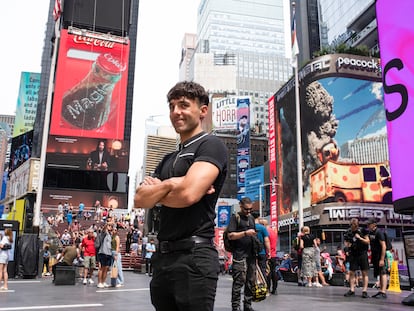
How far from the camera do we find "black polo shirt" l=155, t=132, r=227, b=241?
7.02 ft

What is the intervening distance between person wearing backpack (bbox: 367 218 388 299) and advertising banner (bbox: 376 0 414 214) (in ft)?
2.46

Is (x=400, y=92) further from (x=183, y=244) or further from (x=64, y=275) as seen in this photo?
(x=64, y=275)

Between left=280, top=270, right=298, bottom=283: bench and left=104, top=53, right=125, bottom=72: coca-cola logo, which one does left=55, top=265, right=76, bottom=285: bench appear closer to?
left=280, top=270, right=298, bottom=283: bench

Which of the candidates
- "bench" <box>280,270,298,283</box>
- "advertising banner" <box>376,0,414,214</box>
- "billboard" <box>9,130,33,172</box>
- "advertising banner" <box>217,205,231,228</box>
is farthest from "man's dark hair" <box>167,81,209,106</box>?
"billboard" <box>9,130,33,172</box>

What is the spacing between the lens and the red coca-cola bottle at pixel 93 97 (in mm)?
46375

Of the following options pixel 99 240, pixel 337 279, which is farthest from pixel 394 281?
pixel 99 240

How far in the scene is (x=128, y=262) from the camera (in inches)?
1024

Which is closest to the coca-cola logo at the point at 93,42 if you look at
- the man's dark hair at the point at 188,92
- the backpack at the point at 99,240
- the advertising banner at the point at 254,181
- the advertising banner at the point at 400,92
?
the advertising banner at the point at 254,181

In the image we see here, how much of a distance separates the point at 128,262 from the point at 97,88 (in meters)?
26.9

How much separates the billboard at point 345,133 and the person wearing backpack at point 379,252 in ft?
91.5

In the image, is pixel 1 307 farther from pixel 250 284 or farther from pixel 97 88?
pixel 97 88

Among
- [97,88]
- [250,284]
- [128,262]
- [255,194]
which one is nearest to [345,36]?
[255,194]

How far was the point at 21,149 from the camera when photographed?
71.8 meters

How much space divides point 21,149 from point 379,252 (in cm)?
7195
